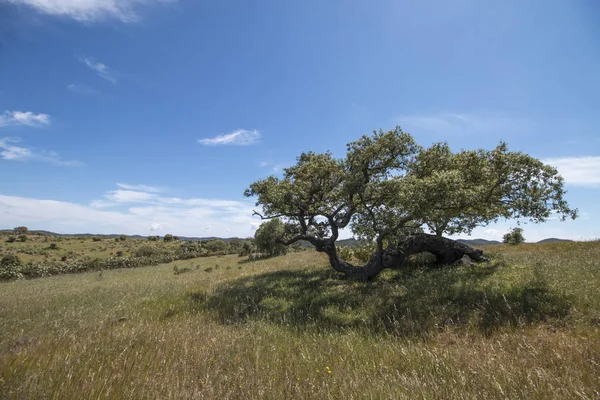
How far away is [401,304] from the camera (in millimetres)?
9727

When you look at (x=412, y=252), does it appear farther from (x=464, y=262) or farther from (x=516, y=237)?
(x=516, y=237)

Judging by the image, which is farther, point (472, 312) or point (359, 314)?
point (359, 314)

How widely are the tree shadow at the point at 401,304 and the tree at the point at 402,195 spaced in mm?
2645

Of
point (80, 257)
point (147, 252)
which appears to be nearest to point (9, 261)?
point (80, 257)

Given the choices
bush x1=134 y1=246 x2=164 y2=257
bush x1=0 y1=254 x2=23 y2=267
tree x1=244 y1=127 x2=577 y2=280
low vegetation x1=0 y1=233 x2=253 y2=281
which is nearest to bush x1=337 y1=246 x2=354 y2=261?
tree x1=244 y1=127 x2=577 y2=280

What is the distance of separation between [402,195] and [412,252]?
18.9 feet

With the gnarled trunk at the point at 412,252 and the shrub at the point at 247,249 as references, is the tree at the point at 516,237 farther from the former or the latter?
the shrub at the point at 247,249

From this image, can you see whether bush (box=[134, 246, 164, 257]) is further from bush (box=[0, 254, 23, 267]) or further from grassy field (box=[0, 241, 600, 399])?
grassy field (box=[0, 241, 600, 399])

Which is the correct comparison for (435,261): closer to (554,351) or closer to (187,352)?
(554,351)

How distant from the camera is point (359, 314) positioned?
372 inches

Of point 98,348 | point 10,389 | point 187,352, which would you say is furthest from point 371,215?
point 10,389

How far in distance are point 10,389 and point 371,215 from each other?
567 inches

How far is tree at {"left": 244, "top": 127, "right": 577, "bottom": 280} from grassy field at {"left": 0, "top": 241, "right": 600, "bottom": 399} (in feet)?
12.3

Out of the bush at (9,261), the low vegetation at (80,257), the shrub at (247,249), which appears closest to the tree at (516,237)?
the shrub at (247,249)
